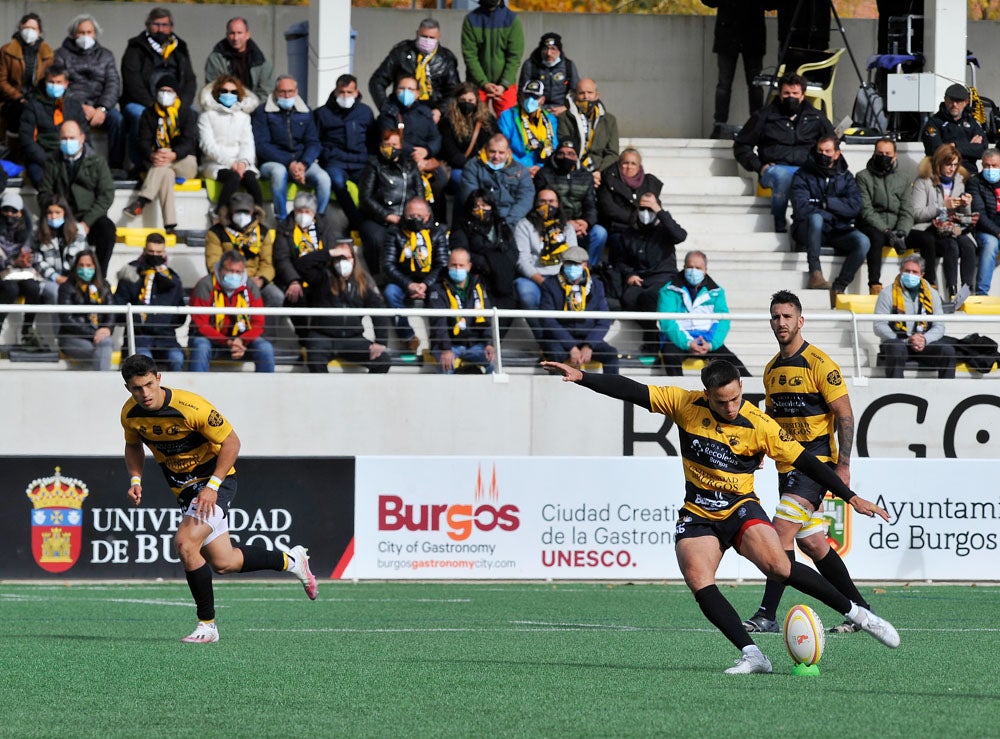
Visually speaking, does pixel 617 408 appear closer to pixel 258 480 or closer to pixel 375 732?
pixel 258 480

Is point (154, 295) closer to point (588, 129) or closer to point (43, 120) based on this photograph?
point (43, 120)

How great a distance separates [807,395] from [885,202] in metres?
9.21

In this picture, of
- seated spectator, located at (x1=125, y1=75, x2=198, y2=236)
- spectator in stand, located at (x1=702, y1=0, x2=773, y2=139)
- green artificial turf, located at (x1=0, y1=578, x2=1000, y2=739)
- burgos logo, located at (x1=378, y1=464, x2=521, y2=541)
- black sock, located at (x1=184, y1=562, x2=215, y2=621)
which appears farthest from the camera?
spectator in stand, located at (x1=702, y1=0, x2=773, y2=139)

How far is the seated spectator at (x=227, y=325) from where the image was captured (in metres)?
16.7

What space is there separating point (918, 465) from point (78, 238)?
8606 millimetres

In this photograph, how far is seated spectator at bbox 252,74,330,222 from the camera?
18281 millimetres

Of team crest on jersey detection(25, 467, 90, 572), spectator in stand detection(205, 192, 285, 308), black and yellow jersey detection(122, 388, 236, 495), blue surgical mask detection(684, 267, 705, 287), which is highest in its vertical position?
spectator in stand detection(205, 192, 285, 308)

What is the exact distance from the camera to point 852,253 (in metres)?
18.9

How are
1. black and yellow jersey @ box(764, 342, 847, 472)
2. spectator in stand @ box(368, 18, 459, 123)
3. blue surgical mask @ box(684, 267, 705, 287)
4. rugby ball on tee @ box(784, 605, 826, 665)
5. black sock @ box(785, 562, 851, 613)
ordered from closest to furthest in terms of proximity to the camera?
rugby ball on tee @ box(784, 605, 826, 665) → black sock @ box(785, 562, 851, 613) → black and yellow jersey @ box(764, 342, 847, 472) → blue surgical mask @ box(684, 267, 705, 287) → spectator in stand @ box(368, 18, 459, 123)

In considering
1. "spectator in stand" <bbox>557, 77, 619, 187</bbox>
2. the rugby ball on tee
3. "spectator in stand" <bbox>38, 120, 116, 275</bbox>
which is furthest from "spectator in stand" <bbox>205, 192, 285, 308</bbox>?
the rugby ball on tee

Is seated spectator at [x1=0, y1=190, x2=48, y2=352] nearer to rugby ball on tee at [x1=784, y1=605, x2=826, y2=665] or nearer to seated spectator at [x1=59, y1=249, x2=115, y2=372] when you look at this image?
seated spectator at [x1=59, y1=249, x2=115, y2=372]

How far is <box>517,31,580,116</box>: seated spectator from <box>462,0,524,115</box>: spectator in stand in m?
0.33

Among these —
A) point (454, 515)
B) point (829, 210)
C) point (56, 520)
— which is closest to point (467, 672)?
point (454, 515)

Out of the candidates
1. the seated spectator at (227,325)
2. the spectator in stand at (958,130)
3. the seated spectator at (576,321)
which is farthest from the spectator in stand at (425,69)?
the spectator in stand at (958,130)
